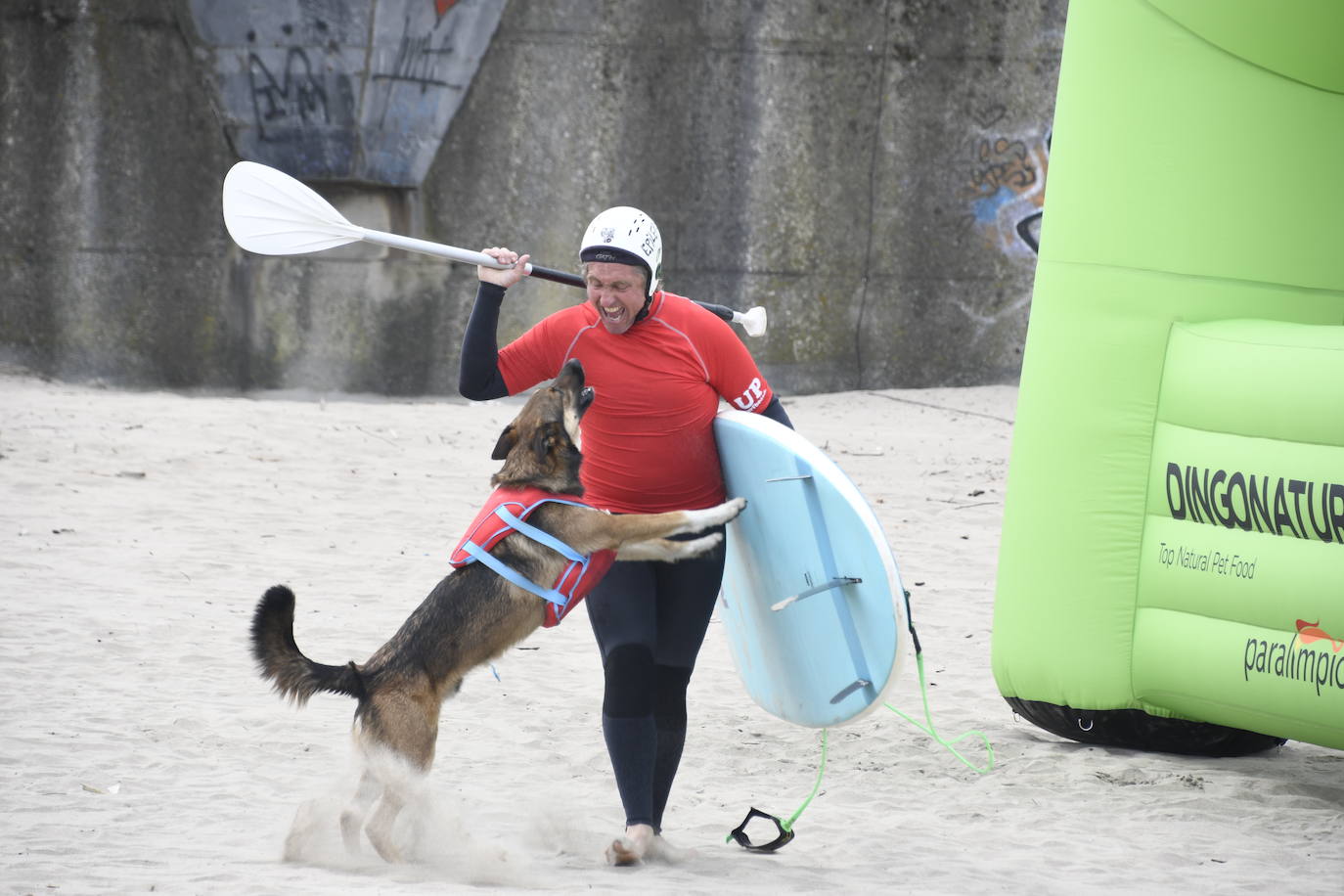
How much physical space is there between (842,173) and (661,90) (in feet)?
6.07

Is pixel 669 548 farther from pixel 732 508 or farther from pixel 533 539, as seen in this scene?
pixel 533 539

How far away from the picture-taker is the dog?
4.23 metres

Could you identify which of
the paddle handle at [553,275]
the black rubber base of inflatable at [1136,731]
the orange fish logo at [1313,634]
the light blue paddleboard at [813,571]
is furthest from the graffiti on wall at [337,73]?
the orange fish logo at [1313,634]

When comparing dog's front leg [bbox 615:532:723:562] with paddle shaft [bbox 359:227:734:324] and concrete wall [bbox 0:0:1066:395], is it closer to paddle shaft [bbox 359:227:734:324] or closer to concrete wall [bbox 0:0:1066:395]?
paddle shaft [bbox 359:227:734:324]

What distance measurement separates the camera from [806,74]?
14.0 meters

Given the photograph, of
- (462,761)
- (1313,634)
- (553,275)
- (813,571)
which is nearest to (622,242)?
(553,275)

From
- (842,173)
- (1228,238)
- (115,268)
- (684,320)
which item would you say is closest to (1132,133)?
(1228,238)

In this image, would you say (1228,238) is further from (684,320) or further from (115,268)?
(115,268)

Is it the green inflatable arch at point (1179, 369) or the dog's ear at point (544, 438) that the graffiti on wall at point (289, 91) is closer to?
the green inflatable arch at point (1179, 369)

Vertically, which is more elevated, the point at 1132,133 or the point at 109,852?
the point at 1132,133

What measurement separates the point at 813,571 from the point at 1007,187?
35.1ft

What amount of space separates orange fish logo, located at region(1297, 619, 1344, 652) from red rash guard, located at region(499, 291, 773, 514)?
1886 mm

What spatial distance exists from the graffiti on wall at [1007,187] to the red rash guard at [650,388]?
1043 centimetres

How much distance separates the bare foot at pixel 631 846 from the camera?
4.34 meters
